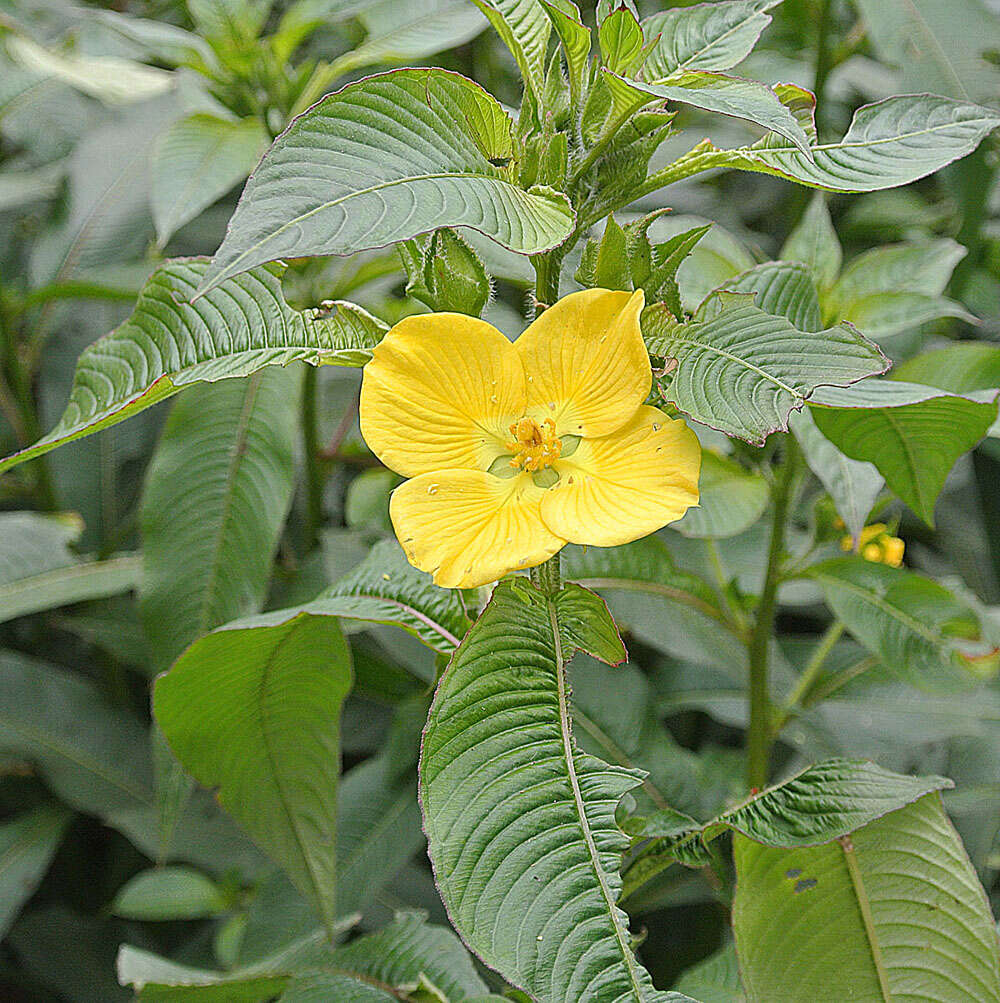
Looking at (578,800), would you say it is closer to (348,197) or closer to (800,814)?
(800,814)

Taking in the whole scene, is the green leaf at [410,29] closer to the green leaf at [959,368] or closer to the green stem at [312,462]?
the green stem at [312,462]

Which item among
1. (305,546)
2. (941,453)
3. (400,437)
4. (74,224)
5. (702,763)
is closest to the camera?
(400,437)

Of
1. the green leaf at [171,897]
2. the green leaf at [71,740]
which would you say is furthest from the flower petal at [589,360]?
the green leaf at [71,740]

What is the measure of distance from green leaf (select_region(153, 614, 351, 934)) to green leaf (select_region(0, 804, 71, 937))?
0.54 meters

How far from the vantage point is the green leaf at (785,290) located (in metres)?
0.62

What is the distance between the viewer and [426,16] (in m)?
1.18

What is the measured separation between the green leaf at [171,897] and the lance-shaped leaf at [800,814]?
59 cm

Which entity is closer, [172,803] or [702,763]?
[172,803]

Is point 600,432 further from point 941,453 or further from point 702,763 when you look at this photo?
point 702,763

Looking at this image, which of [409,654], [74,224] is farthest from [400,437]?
[74,224]

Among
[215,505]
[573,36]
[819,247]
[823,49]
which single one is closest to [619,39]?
[573,36]

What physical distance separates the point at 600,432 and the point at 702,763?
1.85 ft

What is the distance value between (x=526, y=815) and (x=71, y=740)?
88 cm

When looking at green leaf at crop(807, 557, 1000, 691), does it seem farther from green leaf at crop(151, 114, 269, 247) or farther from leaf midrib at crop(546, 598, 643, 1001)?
green leaf at crop(151, 114, 269, 247)
